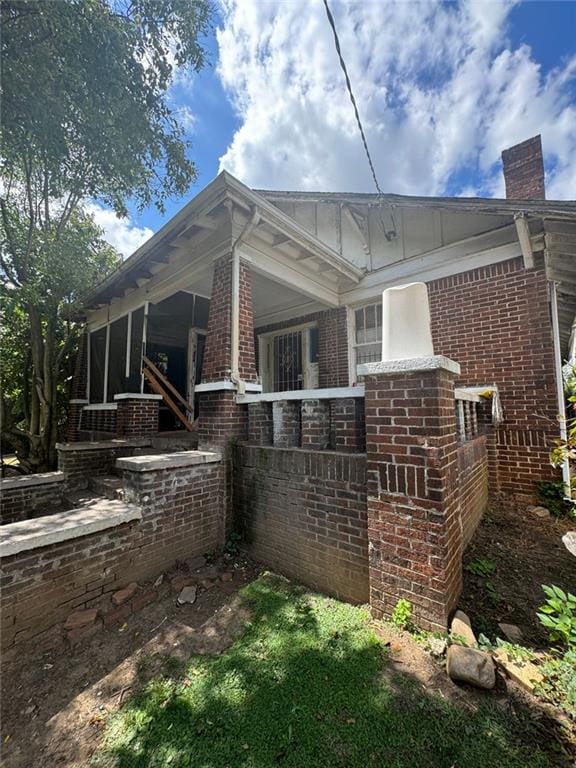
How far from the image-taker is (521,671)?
1.76 metres

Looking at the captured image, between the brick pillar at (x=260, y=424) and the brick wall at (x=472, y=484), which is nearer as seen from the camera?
the brick wall at (x=472, y=484)

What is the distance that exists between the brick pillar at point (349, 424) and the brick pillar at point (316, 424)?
17cm

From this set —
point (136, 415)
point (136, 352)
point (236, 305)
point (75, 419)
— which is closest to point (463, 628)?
point (236, 305)

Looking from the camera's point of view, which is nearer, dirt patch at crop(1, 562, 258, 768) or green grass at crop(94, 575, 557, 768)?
green grass at crop(94, 575, 557, 768)

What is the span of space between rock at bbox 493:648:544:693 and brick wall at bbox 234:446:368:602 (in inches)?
39.7

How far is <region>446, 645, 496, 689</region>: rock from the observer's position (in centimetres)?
171

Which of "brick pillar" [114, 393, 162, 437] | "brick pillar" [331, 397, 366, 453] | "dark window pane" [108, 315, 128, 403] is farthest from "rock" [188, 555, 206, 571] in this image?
"dark window pane" [108, 315, 128, 403]

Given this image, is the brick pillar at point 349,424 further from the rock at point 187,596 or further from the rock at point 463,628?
the rock at point 187,596

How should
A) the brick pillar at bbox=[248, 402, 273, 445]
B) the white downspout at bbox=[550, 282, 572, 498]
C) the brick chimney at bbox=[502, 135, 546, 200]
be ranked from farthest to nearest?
the brick chimney at bbox=[502, 135, 546, 200] < the white downspout at bbox=[550, 282, 572, 498] < the brick pillar at bbox=[248, 402, 273, 445]

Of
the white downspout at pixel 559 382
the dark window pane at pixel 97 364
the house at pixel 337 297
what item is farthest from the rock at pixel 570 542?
the dark window pane at pixel 97 364

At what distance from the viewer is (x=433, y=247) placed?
18.3 feet

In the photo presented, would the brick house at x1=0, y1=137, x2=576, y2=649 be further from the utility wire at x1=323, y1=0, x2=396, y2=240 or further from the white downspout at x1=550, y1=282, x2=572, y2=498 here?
the utility wire at x1=323, y1=0, x2=396, y2=240

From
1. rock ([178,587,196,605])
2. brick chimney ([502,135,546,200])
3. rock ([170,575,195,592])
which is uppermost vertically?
brick chimney ([502,135,546,200])

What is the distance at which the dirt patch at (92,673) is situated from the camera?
5.54ft
